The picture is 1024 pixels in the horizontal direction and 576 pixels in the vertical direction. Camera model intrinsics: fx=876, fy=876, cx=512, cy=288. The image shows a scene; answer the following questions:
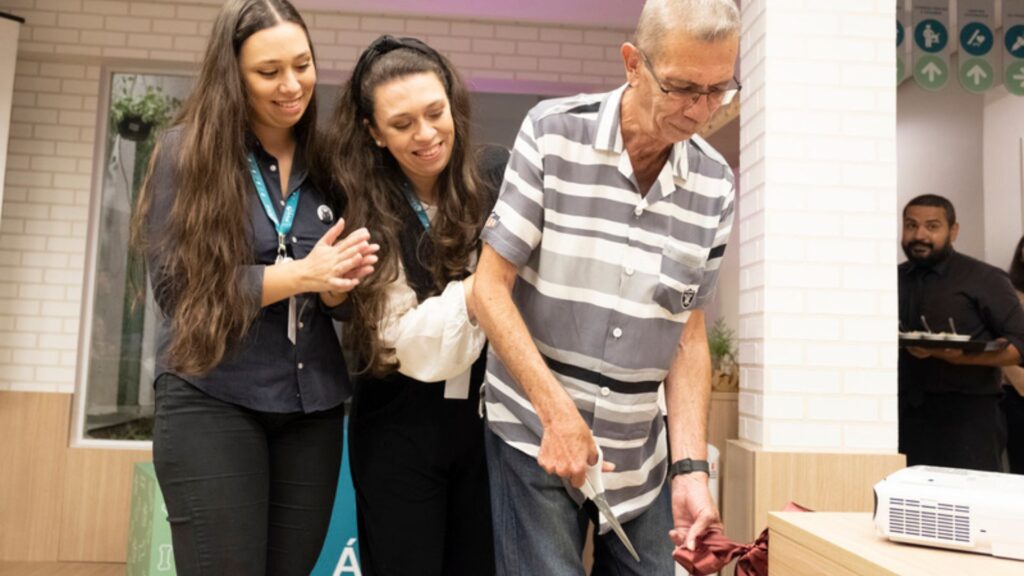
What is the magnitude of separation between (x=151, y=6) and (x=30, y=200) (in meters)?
1.25

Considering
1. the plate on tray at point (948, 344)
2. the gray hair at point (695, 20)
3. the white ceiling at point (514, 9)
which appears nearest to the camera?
the gray hair at point (695, 20)

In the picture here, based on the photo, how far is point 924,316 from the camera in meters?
3.72

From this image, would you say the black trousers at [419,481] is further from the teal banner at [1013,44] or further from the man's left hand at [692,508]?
the teal banner at [1013,44]

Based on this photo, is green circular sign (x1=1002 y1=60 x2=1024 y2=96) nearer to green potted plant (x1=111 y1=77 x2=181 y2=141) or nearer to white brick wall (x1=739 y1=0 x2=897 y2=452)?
white brick wall (x1=739 y1=0 x2=897 y2=452)

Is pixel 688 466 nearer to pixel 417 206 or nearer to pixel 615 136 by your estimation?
pixel 615 136

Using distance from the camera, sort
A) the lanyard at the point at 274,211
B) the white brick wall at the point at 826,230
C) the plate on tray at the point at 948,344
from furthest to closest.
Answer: the plate on tray at the point at 948,344 < the white brick wall at the point at 826,230 < the lanyard at the point at 274,211

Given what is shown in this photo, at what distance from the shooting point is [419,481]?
177cm

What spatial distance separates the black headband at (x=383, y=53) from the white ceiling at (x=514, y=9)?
10.3ft

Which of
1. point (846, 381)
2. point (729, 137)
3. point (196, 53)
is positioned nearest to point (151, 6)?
point (196, 53)

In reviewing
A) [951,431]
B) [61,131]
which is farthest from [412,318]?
[61,131]

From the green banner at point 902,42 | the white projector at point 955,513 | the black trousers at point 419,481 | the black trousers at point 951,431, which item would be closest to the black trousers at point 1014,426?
the black trousers at point 951,431

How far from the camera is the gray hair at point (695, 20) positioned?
1260 mm

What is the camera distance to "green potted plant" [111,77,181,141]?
491 centimetres

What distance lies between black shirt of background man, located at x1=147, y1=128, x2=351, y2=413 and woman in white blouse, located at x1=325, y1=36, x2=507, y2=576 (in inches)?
2.8
